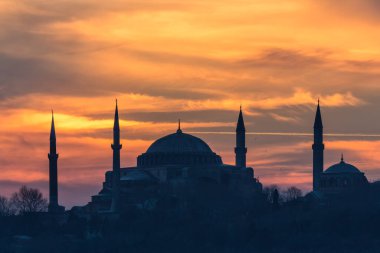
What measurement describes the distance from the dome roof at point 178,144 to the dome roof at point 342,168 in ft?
44.9

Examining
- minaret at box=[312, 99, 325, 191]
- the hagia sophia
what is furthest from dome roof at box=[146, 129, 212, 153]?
minaret at box=[312, 99, 325, 191]

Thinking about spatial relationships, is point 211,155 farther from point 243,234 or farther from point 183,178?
point 243,234

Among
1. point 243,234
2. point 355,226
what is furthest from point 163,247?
point 355,226

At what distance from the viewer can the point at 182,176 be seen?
586 feet

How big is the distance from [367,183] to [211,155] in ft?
54.6

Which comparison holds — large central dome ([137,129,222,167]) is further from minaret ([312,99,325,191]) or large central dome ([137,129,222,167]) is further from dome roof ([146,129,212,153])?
minaret ([312,99,325,191])

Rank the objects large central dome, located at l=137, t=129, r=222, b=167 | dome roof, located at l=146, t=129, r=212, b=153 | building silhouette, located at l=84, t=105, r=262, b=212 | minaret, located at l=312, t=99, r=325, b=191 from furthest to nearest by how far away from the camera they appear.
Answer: dome roof, located at l=146, t=129, r=212, b=153 → large central dome, located at l=137, t=129, r=222, b=167 → building silhouette, located at l=84, t=105, r=262, b=212 → minaret, located at l=312, t=99, r=325, b=191

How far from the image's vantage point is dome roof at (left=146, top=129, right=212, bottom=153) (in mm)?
185000

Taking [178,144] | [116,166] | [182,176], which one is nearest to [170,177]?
[182,176]

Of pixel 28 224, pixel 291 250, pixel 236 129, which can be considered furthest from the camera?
pixel 236 129

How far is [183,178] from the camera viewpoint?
581 feet

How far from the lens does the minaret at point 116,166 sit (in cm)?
16775

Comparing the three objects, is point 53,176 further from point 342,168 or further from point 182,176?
point 342,168

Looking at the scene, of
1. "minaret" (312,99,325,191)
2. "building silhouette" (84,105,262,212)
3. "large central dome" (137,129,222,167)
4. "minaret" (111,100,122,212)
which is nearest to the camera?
"minaret" (111,100,122,212)
